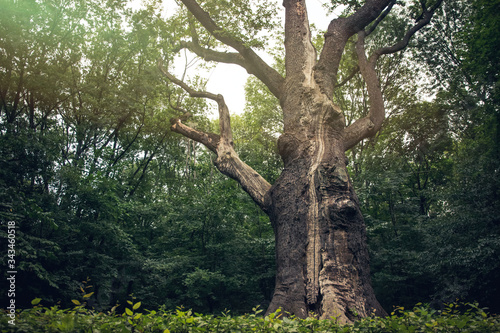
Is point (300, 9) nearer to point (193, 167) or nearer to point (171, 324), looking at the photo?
point (171, 324)

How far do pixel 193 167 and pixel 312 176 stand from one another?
14594 mm

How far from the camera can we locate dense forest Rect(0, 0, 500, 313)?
853 cm

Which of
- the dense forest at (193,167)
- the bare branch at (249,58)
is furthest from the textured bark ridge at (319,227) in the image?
the dense forest at (193,167)

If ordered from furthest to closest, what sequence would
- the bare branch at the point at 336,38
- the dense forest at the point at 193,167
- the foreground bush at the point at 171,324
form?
1. the dense forest at the point at 193,167
2. the bare branch at the point at 336,38
3. the foreground bush at the point at 171,324

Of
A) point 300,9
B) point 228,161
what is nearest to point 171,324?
point 228,161

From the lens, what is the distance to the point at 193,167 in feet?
60.8

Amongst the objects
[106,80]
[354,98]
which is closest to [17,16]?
[106,80]

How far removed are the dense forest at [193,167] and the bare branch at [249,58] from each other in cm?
107

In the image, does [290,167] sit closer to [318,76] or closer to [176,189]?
[318,76]

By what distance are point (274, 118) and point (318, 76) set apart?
40.0 ft

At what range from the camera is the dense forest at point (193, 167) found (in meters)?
8.53

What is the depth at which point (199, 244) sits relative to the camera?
12.9 meters

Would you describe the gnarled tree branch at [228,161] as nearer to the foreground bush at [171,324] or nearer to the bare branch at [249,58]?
the bare branch at [249,58]

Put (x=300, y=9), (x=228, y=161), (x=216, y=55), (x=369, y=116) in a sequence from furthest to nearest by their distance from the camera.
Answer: (x=216, y=55)
(x=300, y=9)
(x=369, y=116)
(x=228, y=161)
